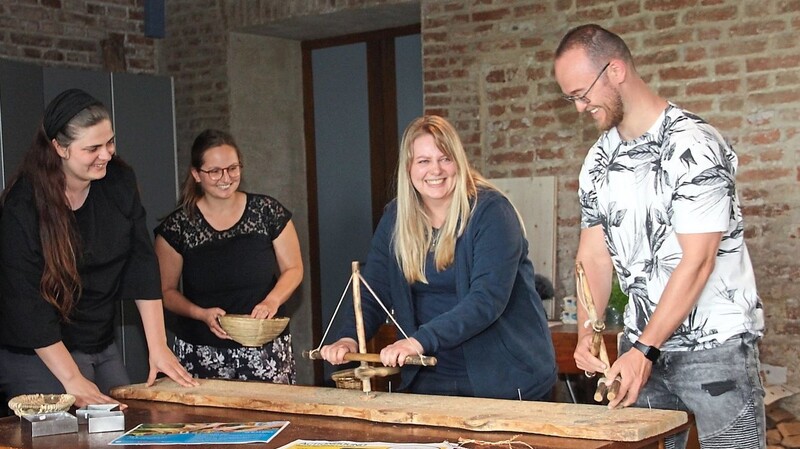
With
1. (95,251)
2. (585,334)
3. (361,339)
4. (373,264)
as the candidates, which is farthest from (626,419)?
(95,251)

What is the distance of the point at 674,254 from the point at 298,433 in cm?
102

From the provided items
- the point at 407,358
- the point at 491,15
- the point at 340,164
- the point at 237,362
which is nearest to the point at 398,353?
the point at 407,358

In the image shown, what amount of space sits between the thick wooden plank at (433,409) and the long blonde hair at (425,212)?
44 cm

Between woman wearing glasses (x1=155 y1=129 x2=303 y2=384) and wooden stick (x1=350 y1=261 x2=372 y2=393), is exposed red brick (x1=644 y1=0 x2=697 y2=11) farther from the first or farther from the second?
wooden stick (x1=350 y1=261 x2=372 y2=393)

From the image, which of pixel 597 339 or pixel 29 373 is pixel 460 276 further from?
pixel 29 373

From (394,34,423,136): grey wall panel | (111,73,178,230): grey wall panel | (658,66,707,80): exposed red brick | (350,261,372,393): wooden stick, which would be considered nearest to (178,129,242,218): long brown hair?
(350,261,372,393): wooden stick

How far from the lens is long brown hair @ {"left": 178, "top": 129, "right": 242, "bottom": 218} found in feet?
14.1

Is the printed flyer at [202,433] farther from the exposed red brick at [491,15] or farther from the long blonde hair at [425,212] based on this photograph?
the exposed red brick at [491,15]

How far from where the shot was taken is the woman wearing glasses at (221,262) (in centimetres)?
425

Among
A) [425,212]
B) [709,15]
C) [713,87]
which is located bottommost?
[425,212]

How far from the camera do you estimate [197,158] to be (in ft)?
14.1

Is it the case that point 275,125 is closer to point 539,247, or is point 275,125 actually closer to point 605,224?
point 539,247

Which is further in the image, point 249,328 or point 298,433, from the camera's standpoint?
point 249,328

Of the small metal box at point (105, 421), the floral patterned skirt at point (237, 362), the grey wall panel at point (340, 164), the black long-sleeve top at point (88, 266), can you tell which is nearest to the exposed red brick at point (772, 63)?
the floral patterned skirt at point (237, 362)
